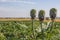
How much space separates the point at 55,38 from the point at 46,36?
8.1 inches

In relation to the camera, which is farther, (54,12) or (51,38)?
(51,38)

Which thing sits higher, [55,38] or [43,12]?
[43,12]

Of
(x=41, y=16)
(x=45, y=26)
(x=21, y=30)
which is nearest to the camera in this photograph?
(x=41, y=16)

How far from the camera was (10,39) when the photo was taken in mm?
6367

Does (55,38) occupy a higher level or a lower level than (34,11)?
lower

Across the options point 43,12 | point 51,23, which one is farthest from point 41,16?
point 51,23

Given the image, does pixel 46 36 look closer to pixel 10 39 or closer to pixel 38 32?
pixel 38 32

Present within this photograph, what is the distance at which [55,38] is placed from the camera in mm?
5770

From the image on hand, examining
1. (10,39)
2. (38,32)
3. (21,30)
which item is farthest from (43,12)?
(21,30)

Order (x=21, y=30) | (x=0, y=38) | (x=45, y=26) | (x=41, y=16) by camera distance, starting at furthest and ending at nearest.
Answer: (x=21, y=30) < (x=0, y=38) < (x=45, y=26) < (x=41, y=16)

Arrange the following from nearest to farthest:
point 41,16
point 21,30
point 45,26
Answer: point 41,16 < point 45,26 < point 21,30

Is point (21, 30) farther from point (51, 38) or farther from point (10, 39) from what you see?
point (51, 38)

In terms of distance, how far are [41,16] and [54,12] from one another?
11.9 inches

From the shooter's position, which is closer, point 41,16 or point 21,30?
point 41,16
